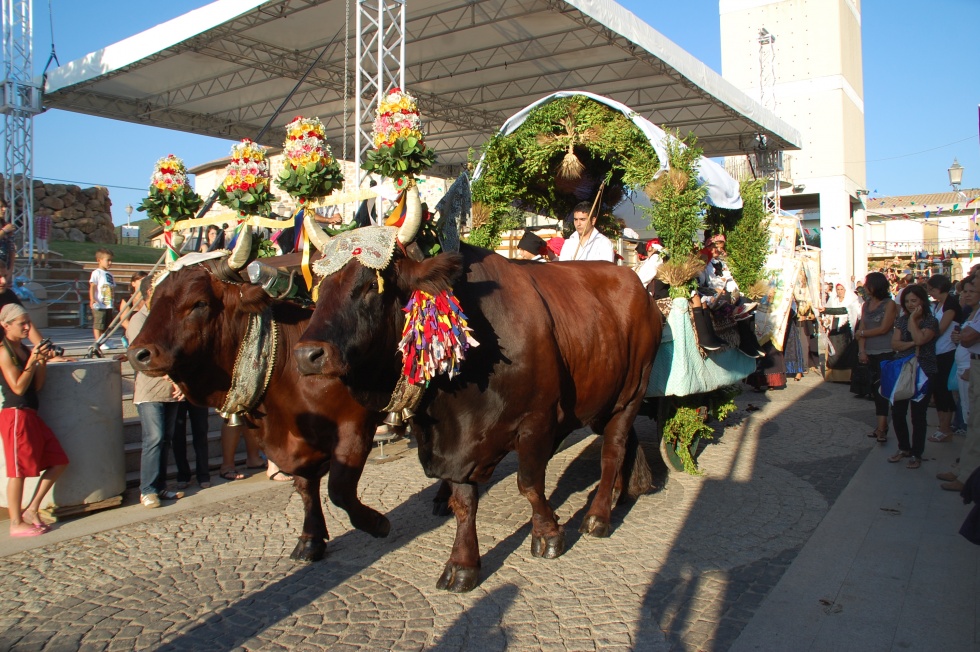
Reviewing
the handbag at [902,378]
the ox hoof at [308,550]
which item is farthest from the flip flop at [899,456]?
the ox hoof at [308,550]

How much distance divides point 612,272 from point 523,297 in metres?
1.44

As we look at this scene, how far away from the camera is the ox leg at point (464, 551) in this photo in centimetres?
401

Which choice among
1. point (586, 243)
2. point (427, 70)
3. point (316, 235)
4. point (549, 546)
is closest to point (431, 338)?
point (316, 235)

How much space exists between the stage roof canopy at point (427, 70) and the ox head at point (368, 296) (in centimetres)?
895

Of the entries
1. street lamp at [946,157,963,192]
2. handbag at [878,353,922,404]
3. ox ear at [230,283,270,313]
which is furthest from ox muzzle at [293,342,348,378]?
street lamp at [946,157,963,192]

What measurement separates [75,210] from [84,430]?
967 inches

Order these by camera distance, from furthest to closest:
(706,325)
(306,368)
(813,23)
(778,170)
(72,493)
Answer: (813,23) → (778,170) → (706,325) → (72,493) → (306,368)

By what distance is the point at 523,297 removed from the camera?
173 inches

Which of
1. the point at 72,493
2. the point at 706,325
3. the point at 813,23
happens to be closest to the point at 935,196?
the point at 813,23

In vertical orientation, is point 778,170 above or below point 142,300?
above

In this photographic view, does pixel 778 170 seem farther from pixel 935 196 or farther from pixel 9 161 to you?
pixel 935 196

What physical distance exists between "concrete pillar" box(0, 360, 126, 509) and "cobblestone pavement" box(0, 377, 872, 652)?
0.64 m

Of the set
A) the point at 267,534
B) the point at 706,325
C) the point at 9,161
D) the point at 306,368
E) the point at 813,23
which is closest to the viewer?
the point at 306,368

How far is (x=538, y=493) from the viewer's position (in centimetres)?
443
